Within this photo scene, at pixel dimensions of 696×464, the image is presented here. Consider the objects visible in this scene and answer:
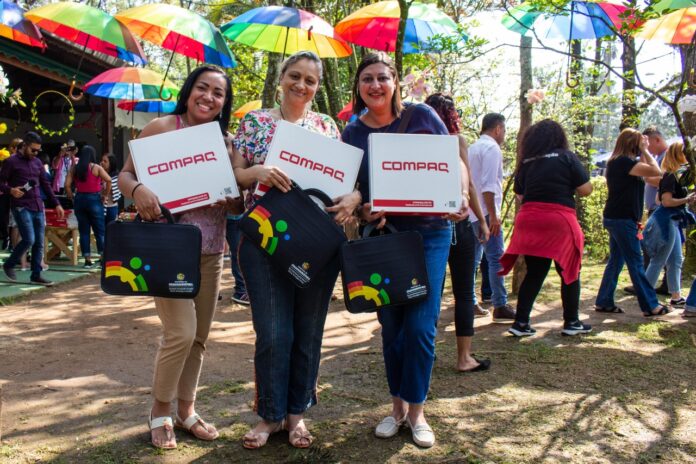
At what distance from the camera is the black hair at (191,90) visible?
3.13m

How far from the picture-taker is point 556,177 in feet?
16.9

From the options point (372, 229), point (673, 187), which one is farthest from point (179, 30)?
point (673, 187)

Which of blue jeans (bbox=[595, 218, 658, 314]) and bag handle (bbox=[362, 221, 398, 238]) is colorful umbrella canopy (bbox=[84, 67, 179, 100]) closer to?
blue jeans (bbox=[595, 218, 658, 314])

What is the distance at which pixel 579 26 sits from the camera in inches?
259

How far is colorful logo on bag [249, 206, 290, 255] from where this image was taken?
2826 mm

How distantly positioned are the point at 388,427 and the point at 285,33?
5.19m

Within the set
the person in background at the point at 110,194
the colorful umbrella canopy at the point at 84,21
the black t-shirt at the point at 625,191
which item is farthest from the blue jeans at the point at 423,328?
the person in background at the point at 110,194

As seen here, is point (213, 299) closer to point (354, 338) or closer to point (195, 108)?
point (195, 108)

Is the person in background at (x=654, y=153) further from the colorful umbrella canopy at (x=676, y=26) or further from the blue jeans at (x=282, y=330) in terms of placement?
the blue jeans at (x=282, y=330)

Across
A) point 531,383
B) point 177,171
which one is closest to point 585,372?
point 531,383

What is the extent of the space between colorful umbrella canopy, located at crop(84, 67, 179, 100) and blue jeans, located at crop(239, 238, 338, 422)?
751 cm

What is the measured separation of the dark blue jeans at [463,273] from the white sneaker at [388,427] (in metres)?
1.29

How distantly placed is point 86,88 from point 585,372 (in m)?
8.80

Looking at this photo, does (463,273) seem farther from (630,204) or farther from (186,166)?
(630,204)
